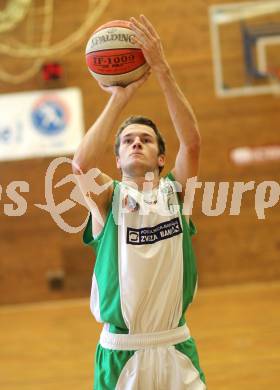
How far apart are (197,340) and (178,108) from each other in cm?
355

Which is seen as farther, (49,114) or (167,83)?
(49,114)

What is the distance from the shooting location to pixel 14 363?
5.39 meters

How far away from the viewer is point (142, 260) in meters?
2.59

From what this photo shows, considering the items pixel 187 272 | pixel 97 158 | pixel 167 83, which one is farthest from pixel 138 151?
pixel 187 272

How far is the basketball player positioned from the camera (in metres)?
2.56

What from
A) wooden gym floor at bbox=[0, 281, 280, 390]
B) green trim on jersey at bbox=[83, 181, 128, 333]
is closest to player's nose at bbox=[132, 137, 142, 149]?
green trim on jersey at bbox=[83, 181, 128, 333]

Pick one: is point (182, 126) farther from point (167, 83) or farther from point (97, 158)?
point (97, 158)

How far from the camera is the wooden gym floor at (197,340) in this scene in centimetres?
468

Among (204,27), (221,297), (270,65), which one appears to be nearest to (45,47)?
Answer: (204,27)

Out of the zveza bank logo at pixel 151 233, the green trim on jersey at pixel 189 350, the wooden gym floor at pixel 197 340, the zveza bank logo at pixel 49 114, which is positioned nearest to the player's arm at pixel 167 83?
the zveza bank logo at pixel 151 233

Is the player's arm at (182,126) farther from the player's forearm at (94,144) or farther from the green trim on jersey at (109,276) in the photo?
the green trim on jersey at (109,276)

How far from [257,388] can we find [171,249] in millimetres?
2128

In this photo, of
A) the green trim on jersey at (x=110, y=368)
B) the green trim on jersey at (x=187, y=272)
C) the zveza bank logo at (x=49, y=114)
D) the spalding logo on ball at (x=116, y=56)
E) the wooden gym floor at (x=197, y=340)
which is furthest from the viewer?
the zveza bank logo at (x=49, y=114)

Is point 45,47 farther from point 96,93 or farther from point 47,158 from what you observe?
point 47,158
